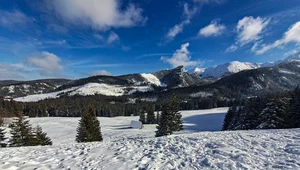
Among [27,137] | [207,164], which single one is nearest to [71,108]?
[27,137]

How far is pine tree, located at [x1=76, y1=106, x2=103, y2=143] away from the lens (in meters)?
26.5

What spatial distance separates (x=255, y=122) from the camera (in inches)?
1471

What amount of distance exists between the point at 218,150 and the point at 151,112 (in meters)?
79.4

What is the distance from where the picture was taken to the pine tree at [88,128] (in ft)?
86.8

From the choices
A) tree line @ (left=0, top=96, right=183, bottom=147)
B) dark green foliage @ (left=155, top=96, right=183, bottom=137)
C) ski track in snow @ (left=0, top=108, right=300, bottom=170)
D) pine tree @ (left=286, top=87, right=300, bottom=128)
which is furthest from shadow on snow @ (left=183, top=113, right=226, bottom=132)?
ski track in snow @ (left=0, top=108, right=300, bottom=170)

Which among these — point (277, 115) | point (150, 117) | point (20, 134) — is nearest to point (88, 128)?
point (20, 134)

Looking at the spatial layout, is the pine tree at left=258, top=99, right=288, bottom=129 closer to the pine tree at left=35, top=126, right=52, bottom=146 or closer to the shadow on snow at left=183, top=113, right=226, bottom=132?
the pine tree at left=35, top=126, right=52, bottom=146

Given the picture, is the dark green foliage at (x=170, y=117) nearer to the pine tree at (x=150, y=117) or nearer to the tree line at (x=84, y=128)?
the tree line at (x=84, y=128)

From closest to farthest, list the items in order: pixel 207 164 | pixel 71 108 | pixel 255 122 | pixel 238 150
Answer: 1. pixel 207 164
2. pixel 238 150
3. pixel 255 122
4. pixel 71 108

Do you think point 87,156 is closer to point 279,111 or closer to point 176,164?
point 176,164

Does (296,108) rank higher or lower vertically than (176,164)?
higher

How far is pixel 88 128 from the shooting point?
27.6 metres

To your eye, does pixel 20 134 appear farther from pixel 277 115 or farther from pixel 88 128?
pixel 277 115

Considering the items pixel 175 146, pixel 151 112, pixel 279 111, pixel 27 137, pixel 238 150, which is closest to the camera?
pixel 238 150
